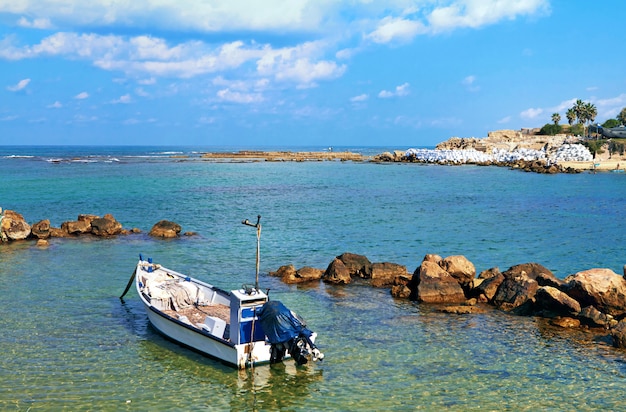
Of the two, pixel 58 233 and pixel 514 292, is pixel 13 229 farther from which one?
pixel 514 292

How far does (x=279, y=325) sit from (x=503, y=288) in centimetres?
1173

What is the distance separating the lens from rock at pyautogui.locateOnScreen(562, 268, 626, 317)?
21.4 metres

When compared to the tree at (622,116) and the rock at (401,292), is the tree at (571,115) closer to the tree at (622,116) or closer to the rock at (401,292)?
the tree at (622,116)

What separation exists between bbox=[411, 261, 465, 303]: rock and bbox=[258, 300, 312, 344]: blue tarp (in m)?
8.79

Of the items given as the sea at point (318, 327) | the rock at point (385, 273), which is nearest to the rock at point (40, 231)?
the sea at point (318, 327)

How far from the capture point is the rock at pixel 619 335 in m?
18.7

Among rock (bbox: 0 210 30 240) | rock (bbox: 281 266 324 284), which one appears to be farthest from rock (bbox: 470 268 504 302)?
rock (bbox: 0 210 30 240)

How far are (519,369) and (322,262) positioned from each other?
608 inches

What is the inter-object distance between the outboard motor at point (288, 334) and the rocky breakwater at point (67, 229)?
910 inches

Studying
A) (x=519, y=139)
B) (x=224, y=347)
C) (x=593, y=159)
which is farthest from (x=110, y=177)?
(x=519, y=139)

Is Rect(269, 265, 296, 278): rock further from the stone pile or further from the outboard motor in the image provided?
the stone pile

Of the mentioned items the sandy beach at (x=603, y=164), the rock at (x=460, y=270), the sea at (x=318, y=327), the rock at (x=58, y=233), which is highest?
the sandy beach at (x=603, y=164)

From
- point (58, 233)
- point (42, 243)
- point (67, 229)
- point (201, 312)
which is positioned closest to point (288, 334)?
point (201, 312)

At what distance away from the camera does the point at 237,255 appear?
32906mm
